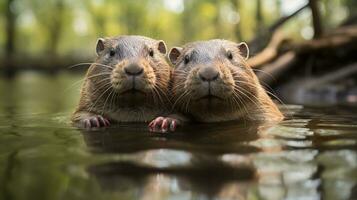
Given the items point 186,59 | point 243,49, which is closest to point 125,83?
point 186,59

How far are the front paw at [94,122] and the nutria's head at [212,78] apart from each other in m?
0.73

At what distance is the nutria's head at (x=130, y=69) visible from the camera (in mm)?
5508

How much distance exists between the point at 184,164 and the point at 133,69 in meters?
2.11

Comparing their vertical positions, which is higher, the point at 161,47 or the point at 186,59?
the point at 161,47

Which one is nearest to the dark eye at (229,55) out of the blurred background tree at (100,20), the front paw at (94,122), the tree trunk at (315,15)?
the front paw at (94,122)

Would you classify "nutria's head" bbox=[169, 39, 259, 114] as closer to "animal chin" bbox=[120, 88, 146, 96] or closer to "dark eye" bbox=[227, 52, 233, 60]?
"dark eye" bbox=[227, 52, 233, 60]

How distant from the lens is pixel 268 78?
1144 cm

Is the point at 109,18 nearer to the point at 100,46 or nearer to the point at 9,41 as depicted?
the point at 9,41

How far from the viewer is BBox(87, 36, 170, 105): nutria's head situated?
18.1 feet

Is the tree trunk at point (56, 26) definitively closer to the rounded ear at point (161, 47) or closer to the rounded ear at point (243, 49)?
the rounded ear at point (161, 47)

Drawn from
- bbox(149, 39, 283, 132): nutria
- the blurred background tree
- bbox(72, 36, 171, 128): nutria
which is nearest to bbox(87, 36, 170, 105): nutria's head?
bbox(72, 36, 171, 128): nutria

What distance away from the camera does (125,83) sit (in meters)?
5.48

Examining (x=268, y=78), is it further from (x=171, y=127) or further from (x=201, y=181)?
(x=201, y=181)

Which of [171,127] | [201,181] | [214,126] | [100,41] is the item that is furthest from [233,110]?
[201,181]
